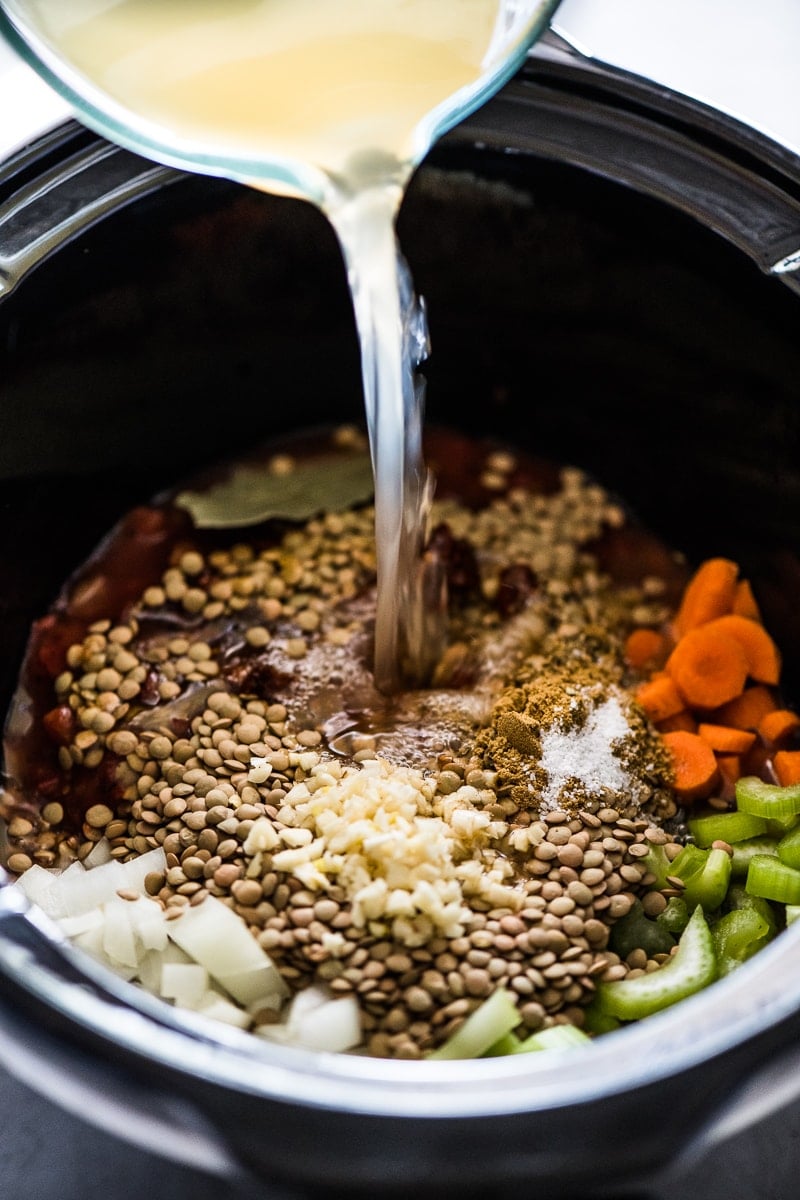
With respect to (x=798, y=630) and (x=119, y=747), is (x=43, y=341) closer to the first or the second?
(x=119, y=747)

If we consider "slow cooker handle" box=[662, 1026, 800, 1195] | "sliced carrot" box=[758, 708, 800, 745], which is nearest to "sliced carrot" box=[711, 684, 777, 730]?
"sliced carrot" box=[758, 708, 800, 745]

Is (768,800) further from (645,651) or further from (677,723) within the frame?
(645,651)

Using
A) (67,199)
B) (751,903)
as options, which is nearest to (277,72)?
(67,199)

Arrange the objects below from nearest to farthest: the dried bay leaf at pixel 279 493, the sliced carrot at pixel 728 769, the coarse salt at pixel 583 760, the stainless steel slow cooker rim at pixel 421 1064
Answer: the stainless steel slow cooker rim at pixel 421 1064 < the coarse salt at pixel 583 760 < the sliced carrot at pixel 728 769 < the dried bay leaf at pixel 279 493

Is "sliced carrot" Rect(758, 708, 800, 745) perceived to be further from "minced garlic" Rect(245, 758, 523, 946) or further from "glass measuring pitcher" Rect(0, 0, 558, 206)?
"glass measuring pitcher" Rect(0, 0, 558, 206)

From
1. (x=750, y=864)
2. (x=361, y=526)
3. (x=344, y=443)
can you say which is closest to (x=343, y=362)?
(x=344, y=443)

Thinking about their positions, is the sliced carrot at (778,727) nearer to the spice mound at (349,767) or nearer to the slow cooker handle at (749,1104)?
the spice mound at (349,767)

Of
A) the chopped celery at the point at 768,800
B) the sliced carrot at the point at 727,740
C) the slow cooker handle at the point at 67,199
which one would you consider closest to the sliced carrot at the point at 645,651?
the sliced carrot at the point at 727,740
